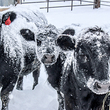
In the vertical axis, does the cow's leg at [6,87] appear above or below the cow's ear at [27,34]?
below

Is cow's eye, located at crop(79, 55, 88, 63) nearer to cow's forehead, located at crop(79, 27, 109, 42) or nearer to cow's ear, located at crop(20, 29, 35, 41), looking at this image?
cow's forehead, located at crop(79, 27, 109, 42)

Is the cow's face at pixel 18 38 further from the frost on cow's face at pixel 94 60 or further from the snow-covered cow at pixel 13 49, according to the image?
the frost on cow's face at pixel 94 60

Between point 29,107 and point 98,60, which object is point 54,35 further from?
point 29,107

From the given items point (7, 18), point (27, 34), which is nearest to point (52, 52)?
point (27, 34)

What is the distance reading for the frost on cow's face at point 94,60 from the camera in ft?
5.04

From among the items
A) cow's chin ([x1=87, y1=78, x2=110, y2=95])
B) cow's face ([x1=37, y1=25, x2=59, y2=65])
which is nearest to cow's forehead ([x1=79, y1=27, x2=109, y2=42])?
cow's chin ([x1=87, y1=78, x2=110, y2=95])

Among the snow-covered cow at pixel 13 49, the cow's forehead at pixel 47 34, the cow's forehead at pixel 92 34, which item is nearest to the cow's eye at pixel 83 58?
the cow's forehead at pixel 92 34

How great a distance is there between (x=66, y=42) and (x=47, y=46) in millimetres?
486

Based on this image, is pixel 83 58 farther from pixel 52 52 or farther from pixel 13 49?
pixel 13 49

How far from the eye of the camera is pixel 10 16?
8.45 ft

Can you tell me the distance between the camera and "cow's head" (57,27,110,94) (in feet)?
5.04

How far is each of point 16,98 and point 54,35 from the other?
137 centimetres

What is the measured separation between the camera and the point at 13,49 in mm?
2480

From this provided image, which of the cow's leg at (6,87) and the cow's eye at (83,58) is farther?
the cow's leg at (6,87)
